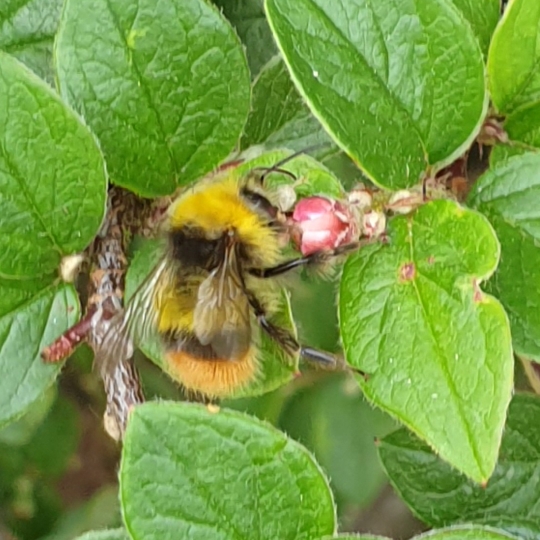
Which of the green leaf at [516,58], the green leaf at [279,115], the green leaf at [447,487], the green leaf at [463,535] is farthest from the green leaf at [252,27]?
the green leaf at [463,535]

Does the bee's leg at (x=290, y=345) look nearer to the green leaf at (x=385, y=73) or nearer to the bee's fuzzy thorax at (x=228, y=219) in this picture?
the bee's fuzzy thorax at (x=228, y=219)

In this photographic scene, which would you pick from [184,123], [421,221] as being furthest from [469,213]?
[184,123]

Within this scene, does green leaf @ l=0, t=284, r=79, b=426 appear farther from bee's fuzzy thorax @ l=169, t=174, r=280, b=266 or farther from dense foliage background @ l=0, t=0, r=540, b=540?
bee's fuzzy thorax @ l=169, t=174, r=280, b=266

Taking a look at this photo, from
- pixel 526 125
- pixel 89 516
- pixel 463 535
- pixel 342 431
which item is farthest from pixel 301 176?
pixel 89 516

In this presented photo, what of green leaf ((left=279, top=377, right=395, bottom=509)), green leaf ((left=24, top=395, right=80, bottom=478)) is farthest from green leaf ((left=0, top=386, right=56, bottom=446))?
green leaf ((left=279, top=377, right=395, bottom=509))

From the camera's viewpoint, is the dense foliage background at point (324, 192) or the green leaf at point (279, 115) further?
the green leaf at point (279, 115)

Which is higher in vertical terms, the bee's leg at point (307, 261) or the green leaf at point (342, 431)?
the bee's leg at point (307, 261)

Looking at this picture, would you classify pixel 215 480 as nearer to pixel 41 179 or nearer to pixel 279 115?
pixel 41 179
